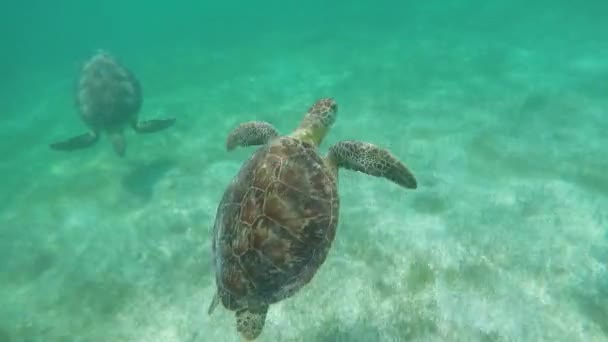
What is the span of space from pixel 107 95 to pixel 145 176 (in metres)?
2.46

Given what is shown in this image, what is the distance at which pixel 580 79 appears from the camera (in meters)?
16.5

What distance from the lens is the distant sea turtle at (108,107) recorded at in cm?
1192

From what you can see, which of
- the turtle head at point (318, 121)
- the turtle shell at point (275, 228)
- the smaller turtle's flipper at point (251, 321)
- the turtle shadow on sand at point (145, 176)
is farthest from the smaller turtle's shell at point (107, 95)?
the smaller turtle's flipper at point (251, 321)

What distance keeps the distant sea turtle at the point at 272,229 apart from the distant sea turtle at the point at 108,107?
7.68m

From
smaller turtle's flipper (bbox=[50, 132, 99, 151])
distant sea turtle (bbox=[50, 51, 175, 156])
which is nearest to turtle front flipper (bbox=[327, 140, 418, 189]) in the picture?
distant sea turtle (bbox=[50, 51, 175, 156])

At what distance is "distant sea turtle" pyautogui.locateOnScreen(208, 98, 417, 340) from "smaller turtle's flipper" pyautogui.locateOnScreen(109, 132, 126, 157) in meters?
7.63

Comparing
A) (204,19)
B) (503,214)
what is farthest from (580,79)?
(204,19)

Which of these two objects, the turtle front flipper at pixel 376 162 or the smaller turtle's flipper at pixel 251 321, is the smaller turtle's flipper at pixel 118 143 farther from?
the smaller turtle's flipper at pixel 251 321

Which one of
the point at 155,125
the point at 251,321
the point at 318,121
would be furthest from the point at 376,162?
the point at 155,125

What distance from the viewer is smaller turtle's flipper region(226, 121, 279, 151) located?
7250mm

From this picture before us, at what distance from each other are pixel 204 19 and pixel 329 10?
15.2m

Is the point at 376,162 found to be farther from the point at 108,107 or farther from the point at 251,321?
the point at 108,107

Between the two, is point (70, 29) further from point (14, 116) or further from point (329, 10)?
point (14, 116)

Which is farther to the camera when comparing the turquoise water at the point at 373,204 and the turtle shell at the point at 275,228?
the turquoise water at the point at 373,204
